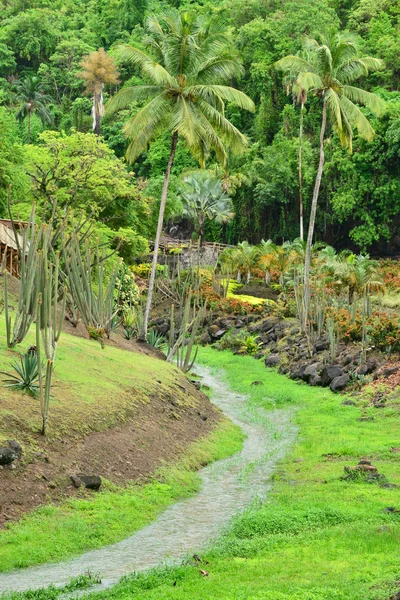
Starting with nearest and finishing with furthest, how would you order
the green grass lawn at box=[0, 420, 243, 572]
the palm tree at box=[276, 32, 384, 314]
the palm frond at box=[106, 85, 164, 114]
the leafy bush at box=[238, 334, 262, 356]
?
the green grass lawn at box=[0, 420, 243, 572] → the palm frond at box=[106, 85, 164, 114] → the palm tree at box=[276, 32, 384, 314] → the leafy bush at box=[238, 334, 262, 356]

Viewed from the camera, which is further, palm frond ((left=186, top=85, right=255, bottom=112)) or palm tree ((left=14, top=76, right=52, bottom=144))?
palm tree ((left=14, top=76, right=52, bottom=144))

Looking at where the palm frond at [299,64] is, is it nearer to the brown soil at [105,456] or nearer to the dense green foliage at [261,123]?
the dense green foliage at [261,123]

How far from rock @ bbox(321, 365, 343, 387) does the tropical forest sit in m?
0.12

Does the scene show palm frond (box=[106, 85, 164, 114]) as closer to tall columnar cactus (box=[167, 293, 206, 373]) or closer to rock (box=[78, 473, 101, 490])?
tall columnar cactus (box=[167, 293, 206, 373])

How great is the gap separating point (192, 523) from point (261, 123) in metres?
60.7

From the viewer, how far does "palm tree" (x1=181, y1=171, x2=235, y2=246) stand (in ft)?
205

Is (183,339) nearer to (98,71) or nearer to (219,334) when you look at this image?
Result: (219,334)

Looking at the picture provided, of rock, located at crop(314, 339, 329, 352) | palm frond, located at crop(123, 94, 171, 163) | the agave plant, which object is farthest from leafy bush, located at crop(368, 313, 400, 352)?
the agave plant

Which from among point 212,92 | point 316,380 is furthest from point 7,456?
point 212,92

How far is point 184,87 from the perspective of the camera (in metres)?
28.0

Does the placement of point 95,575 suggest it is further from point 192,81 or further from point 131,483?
point 192,81

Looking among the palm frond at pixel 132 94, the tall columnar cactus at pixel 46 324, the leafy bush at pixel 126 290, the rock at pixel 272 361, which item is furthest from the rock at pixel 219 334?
the tall columnar cactus at pixel 46 324

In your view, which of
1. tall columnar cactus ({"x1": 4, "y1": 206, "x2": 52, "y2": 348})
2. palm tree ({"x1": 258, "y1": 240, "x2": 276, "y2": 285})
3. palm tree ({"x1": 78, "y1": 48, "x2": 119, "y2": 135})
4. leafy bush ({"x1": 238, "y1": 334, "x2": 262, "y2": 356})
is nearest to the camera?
tall columnar cactus ({"x1": 4, "y1": 206, "x2": 52, "y2": 348})

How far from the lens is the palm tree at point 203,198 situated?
2464 inches
